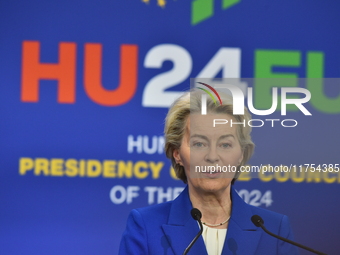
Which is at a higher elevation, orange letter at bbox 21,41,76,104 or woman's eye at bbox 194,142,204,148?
orange letter at bbox 21,41,76,104

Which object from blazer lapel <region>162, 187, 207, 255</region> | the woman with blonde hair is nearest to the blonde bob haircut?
the woman with blonde hair

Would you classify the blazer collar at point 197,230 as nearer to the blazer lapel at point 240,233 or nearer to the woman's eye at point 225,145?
the blazer lapel at point 240,233

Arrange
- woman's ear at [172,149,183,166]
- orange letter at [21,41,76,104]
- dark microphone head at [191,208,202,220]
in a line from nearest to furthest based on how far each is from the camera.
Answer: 1. dark microphone head at [191,208,202,220]
2. woman's ear at [172,149,183,166]
3. orange letter at [21,41,76,104]

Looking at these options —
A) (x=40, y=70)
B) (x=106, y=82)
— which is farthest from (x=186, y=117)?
(x=40, y=70)

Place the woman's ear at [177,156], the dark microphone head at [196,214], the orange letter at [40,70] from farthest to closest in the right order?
the orange letter at [40,70]
the woman's ear at [177,156]
the dark microphone head at [196,214]

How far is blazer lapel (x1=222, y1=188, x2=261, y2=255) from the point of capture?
1.51 m

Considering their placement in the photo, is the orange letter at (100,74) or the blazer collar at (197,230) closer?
the blazer collar at (197,230)

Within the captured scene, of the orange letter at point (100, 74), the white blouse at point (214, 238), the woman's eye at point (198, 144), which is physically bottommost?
the white blouse at point (214, 238)

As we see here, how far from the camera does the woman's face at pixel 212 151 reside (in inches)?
57.7

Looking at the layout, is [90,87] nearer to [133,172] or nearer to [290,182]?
[133,172]

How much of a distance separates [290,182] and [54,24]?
162 centimetres

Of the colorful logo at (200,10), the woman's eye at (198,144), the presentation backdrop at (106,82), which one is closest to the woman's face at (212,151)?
the woman's eye at (198,144)

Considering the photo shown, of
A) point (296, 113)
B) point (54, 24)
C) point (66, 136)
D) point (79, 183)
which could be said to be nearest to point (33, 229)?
point (79, 183)

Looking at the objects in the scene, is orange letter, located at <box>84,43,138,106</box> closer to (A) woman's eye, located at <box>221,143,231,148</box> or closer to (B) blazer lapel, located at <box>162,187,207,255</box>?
(B) blazer lapel, located at <box>162,187,207,255</box>
